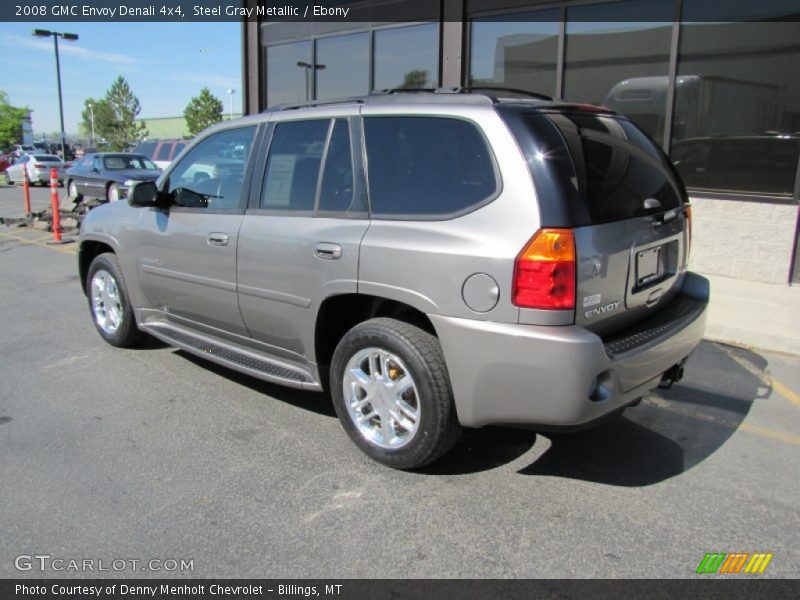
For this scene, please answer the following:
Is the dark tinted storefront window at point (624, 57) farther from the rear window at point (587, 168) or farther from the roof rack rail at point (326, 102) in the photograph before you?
the roof rack rail at point (326, 102)

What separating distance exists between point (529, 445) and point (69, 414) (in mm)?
2830

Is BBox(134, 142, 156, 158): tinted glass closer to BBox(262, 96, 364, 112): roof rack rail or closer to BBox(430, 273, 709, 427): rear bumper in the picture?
BBox(262, 96, 364, 112): roof rack rail

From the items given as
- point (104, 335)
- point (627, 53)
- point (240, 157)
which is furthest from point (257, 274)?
point (627, 53)

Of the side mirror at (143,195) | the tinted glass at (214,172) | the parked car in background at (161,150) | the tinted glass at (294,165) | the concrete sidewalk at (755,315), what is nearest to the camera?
the tinted glass at (294,165)

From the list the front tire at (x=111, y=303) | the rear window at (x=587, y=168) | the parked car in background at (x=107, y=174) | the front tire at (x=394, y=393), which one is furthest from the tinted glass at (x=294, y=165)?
the parked car in background at (x=107, y=174)

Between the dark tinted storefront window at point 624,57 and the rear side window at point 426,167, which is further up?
the dark tinted storefront window at point 624,57

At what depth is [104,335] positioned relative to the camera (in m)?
5.50

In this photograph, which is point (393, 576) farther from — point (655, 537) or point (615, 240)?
point (615, 240)

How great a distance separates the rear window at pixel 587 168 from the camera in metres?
2.87

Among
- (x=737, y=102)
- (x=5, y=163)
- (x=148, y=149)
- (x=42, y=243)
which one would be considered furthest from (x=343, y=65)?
(x=5, y=163)

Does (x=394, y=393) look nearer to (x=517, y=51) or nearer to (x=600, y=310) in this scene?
(x=600, y=310)

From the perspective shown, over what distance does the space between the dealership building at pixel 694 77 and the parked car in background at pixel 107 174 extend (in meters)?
10.4

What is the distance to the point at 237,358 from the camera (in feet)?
13.6
